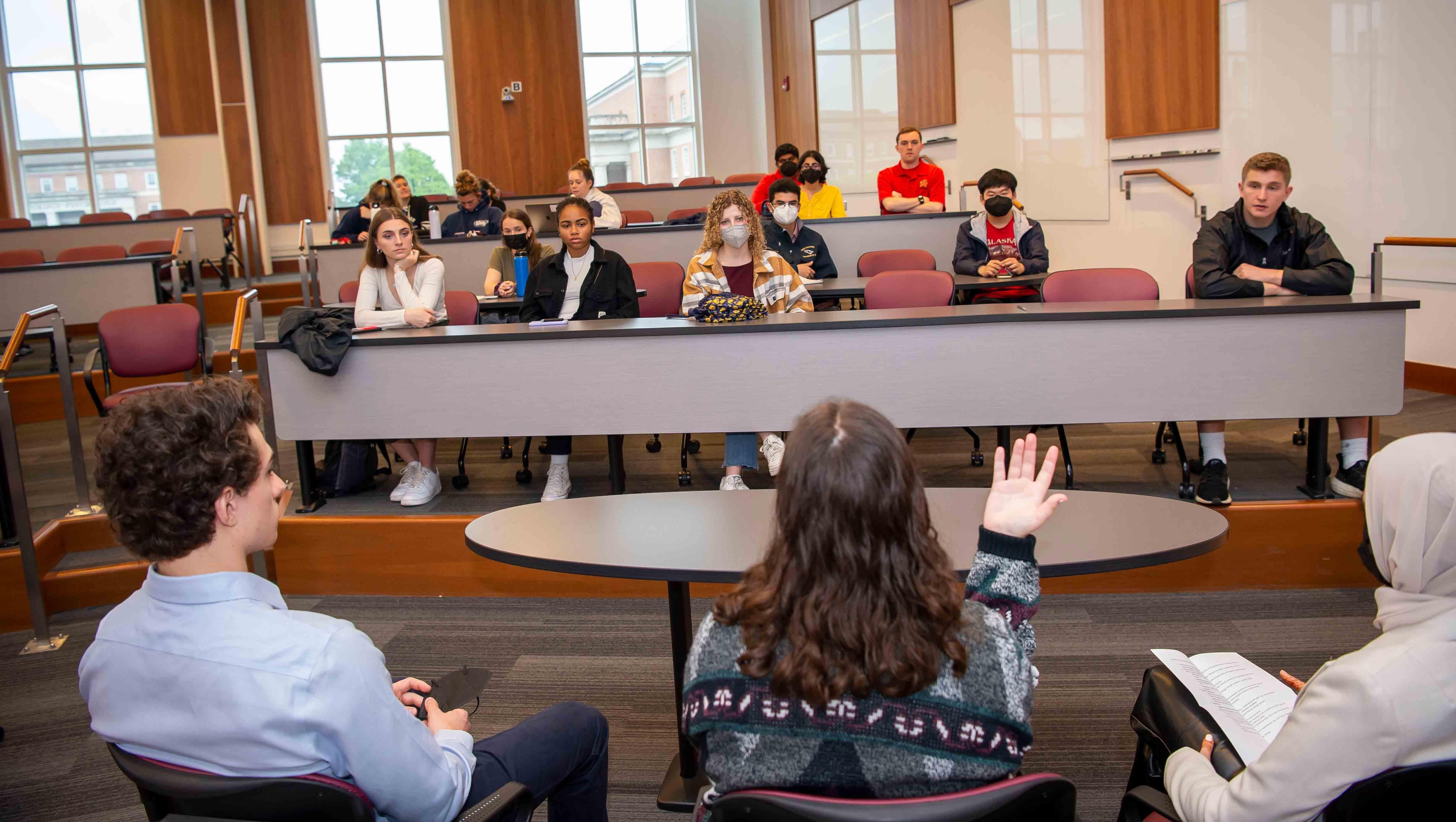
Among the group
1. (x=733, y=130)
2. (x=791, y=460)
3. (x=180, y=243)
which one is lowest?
Answer: (x=791, y=460)

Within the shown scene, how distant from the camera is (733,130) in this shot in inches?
513

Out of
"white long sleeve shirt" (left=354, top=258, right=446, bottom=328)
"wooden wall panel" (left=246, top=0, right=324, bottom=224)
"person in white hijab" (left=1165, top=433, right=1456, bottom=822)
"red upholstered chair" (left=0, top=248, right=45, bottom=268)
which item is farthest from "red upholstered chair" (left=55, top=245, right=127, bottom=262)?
"person in white hijab" (left=1165, top=433, right=1456, bottom=822)

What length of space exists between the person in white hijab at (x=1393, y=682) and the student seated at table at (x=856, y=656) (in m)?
0.31

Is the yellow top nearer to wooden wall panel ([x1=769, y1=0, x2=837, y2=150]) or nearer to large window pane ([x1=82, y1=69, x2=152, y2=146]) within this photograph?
wooden wall panel ([x1=769, y1=0, x2=837, y2=150])

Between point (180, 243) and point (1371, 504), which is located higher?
point (180, 243)

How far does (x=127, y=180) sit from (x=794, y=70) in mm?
7853

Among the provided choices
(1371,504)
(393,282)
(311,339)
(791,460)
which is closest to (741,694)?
(791,460)

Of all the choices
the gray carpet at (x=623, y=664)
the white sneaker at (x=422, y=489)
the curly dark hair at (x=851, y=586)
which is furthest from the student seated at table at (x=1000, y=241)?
the curly dark hair at (x=851, y=586)

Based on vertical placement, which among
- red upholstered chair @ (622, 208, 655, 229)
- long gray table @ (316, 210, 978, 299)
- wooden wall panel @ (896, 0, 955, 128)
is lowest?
long gray table @ (316, 210, 978, 299)

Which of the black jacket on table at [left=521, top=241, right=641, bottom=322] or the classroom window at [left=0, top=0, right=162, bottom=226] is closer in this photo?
the black jacket on table at [left=521, top=241, right=641, bottom=322]

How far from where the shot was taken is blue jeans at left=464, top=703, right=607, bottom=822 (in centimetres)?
156

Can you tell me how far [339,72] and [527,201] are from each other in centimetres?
500

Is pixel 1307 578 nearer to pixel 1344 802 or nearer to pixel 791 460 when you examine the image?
pixel 1344 802

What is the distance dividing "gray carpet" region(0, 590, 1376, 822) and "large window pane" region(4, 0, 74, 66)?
1058 centimetres
